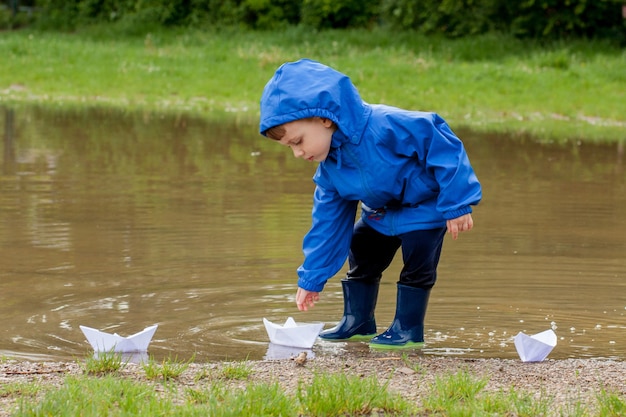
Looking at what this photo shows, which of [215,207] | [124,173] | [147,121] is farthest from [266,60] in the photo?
[215,207]

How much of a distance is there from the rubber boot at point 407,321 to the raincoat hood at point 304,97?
787 millimetres

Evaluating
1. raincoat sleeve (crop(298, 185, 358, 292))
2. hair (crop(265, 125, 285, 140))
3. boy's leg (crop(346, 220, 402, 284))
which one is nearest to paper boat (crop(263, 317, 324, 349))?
raincoat sleeve (crop(298, 185, 358, 292))

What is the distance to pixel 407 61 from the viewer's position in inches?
889

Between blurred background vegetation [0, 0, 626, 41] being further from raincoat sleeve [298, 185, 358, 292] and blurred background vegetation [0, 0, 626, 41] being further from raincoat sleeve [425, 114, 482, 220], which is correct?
raincoat sleeve [425, 114, 482, 220]

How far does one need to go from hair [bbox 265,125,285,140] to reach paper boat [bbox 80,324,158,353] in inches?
35.8

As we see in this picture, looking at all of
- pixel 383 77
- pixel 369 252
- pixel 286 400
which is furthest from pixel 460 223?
pixel 383 77

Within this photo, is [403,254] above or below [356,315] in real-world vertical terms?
above

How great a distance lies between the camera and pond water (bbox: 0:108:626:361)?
518cm

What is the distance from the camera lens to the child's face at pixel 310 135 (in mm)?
4531

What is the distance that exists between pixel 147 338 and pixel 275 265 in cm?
210

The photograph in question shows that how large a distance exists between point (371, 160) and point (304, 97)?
42cm

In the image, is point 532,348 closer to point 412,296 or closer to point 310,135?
point 412,296

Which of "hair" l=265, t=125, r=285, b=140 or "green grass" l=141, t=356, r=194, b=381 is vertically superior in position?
"hair" l=265, t=125, r=285, b=140

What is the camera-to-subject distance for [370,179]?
15.3 feet
